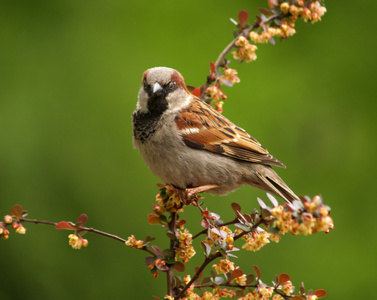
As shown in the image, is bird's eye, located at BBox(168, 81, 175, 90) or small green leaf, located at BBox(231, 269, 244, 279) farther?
bird's eye, located at BBox(168, 81, 175, 90)

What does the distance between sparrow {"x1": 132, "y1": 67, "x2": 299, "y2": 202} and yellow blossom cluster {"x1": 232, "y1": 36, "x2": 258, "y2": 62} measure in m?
0.33

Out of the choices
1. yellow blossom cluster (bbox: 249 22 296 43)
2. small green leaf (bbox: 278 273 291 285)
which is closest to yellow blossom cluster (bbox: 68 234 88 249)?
small green leaf (bbox: 278 273 291 285)

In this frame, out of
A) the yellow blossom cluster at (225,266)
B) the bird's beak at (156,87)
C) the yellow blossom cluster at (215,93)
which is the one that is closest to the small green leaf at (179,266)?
the yellow blossom cluster at (225,266)

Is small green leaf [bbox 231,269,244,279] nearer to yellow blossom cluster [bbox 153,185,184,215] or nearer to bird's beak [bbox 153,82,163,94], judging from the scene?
yellow blossom cluster [bbox 153,185,184,215]

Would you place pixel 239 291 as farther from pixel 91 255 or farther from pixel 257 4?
pixel 257 4

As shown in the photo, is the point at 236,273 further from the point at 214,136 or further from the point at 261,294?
the point at 214,136

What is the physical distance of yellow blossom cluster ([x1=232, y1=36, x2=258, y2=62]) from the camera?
5.17 feet

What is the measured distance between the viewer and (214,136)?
2.00m

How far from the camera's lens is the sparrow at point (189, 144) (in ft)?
6.10

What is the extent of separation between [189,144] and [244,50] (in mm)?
445

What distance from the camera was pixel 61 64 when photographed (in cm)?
282

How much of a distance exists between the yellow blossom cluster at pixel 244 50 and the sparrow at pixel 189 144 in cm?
33

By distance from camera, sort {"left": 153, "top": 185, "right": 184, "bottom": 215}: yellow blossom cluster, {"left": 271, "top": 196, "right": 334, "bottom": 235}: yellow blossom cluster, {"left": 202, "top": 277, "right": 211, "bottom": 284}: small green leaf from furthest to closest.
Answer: {"left": 153, "top": 185, "right": 184, "bottom": 215}: yellow blossom cluster → {"left": 202, "top": 277, "right": 211, "bottom": 284}: small green leaf → {"left": 271, "top": 196, "right": 334, "bottom": 235}: yellow blossom cluster

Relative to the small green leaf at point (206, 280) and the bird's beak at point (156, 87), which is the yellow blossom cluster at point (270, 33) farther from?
the small green leaf at point (206, 280)
